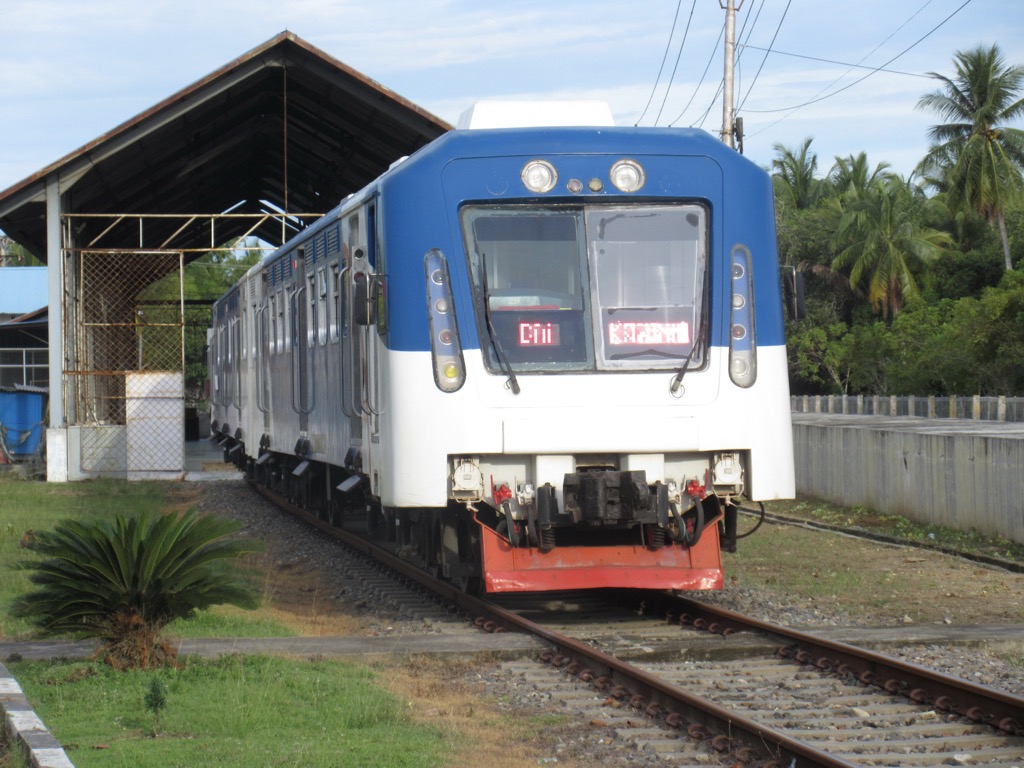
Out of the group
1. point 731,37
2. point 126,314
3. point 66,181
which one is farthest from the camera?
point 126,314

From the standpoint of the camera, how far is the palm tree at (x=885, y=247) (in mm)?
60781

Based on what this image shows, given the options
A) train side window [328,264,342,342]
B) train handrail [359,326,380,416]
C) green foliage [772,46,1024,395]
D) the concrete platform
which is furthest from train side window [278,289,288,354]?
green foliage [772,46,1024,395]

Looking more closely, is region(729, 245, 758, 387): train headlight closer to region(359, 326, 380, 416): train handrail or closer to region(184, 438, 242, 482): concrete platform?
region(359, 326, 380, 416): train handrail

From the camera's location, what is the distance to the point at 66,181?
78.0 ft

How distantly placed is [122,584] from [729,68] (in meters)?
19.9

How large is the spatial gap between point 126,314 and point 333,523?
20276mm

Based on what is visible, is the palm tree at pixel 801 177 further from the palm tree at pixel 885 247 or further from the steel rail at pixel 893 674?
the steel rail at pixel 893 674

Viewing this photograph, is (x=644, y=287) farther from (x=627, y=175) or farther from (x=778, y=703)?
(x=778, y=703)

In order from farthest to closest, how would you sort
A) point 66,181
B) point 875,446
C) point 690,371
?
1. point 66,181
2. point 875,446
3. point 690,371

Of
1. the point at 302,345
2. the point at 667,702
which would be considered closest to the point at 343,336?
the point at 302,345

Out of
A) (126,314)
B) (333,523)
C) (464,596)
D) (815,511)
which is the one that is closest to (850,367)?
(126,314)

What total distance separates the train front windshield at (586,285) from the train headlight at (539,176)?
0.44 ft

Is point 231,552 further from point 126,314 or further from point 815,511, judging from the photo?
point 126,314

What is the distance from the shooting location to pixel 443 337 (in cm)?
927
